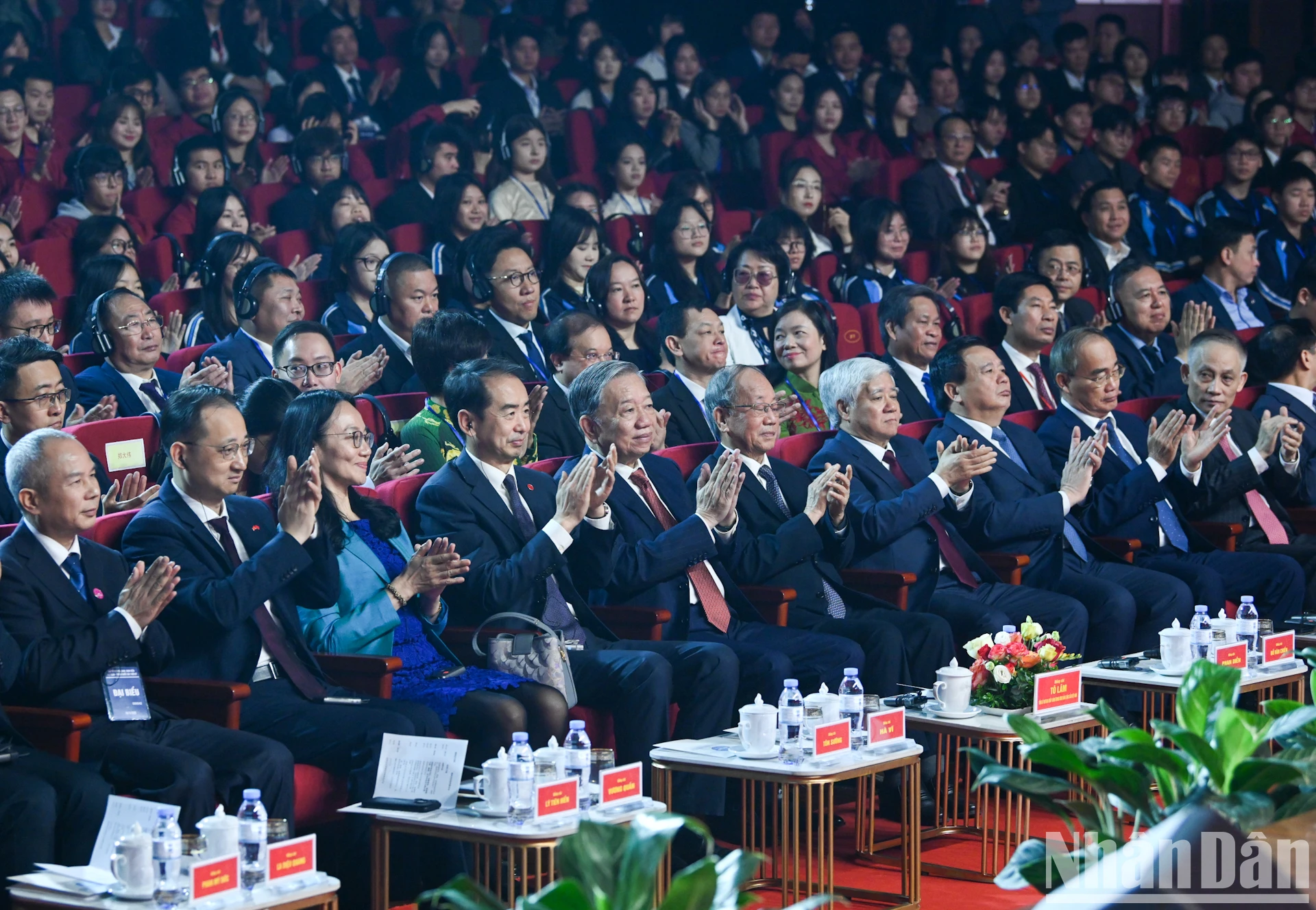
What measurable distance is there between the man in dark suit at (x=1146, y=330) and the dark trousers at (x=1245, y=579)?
111cm

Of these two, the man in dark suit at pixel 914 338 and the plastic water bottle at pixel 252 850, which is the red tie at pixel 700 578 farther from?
the plastic water bottle at pixel 252 850

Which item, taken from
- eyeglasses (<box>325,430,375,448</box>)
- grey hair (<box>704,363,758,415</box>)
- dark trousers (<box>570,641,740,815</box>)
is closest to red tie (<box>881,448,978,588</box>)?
grey hair (<box>704,363,758,415</box>)

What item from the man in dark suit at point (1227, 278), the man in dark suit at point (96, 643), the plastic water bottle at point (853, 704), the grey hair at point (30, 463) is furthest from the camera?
the man in dark suit at point (1227, 278)

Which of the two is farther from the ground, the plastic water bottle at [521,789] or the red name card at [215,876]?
the plastic water bottle at [521,789]

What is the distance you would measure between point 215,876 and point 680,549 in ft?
6.19

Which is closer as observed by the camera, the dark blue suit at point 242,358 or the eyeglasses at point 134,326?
the eyeglasses at point 134,326

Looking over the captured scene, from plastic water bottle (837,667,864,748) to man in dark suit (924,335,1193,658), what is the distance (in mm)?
1349

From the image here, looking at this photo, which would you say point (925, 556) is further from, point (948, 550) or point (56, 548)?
point (56, 548)

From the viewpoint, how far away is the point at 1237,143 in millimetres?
8625

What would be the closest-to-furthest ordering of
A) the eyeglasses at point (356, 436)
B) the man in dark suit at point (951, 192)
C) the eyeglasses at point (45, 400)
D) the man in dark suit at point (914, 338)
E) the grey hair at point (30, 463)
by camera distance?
the grey hair at point (30, 463) → the eyeglasses at point (356, 436) → the eyeglasses at point (45, 400) → the man in dark suit at point (914, 338) → the man in dark suit at point (951, 192)

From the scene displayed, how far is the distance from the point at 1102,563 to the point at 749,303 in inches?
61.5

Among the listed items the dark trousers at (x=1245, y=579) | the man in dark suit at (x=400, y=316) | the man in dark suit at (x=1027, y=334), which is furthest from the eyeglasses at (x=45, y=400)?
the man in dark suit at (x=1027, y=334)

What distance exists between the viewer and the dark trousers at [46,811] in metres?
3.17

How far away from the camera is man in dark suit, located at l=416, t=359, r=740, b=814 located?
13.5ft
